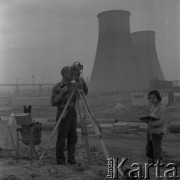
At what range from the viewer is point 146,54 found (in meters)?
20.7

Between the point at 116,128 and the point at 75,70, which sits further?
the point at 116,128

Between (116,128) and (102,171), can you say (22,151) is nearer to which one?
(102,171)

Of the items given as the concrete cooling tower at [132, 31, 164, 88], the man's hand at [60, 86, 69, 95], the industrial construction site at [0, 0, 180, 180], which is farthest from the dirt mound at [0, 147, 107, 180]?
the concrete cooling tower at [132, 31, 164, 88]

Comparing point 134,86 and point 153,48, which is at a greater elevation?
point 153,48

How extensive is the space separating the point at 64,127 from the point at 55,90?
450 millimetres

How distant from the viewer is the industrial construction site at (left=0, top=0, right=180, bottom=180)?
3.21 m

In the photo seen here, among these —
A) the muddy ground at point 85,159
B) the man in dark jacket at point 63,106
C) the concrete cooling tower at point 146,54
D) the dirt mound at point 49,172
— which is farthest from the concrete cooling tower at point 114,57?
the dirt mound at point 49,172

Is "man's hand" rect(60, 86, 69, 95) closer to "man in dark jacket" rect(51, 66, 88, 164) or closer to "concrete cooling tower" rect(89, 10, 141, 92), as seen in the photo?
"man in dark jacket" rect(51, 66, 88, 164)

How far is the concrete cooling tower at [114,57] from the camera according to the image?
16734 millimetres

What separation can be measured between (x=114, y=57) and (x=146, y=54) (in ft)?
13.5

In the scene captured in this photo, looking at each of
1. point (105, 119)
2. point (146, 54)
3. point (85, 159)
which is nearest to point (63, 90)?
point (85, 159)

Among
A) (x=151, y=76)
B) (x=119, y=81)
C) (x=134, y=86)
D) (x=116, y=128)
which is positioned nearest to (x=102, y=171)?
(x=116, y=128)

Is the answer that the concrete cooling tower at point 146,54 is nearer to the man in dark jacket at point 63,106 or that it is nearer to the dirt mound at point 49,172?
the man in dark jacket at point 63,106

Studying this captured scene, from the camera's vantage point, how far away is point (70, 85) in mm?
3391
